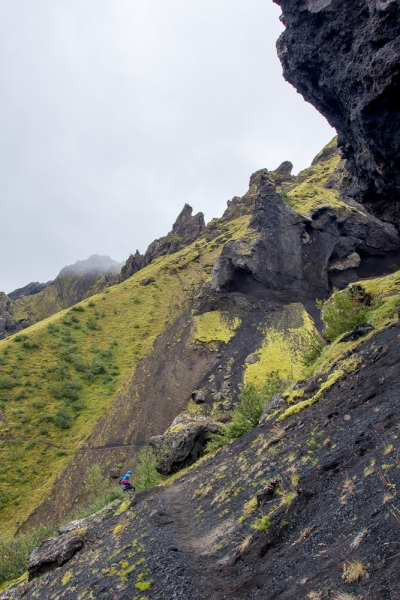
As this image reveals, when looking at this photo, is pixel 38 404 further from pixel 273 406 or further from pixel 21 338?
pixel 273 406

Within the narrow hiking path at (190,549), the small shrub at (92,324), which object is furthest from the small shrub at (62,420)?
the narrow hiking path at (190,549)

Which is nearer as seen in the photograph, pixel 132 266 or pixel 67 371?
pixel 67 371

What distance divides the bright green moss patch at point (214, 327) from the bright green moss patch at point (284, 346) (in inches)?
240

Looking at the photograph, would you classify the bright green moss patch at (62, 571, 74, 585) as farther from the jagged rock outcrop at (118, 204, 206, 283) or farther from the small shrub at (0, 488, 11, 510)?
the jagged rock outcrop at (118, 204, 206, 283)

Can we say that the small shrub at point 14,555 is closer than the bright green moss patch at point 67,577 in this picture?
No

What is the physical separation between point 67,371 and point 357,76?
1936 inches

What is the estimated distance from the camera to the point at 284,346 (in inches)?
2023

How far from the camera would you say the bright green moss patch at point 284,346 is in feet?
150

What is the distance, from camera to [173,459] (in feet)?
74.2

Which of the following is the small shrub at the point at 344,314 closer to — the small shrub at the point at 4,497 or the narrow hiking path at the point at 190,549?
the narrow hiking path at the point at 190,549

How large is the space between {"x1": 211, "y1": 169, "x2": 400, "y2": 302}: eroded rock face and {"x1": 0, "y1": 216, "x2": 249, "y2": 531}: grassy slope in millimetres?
12649

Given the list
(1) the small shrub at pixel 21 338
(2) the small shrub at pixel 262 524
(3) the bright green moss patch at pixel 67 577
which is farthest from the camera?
(1) the small shrub at pixel 21 338

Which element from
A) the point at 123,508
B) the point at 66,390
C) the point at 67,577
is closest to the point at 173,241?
the point at 66,390

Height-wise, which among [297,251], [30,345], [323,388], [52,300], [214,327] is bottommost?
[323,388]
